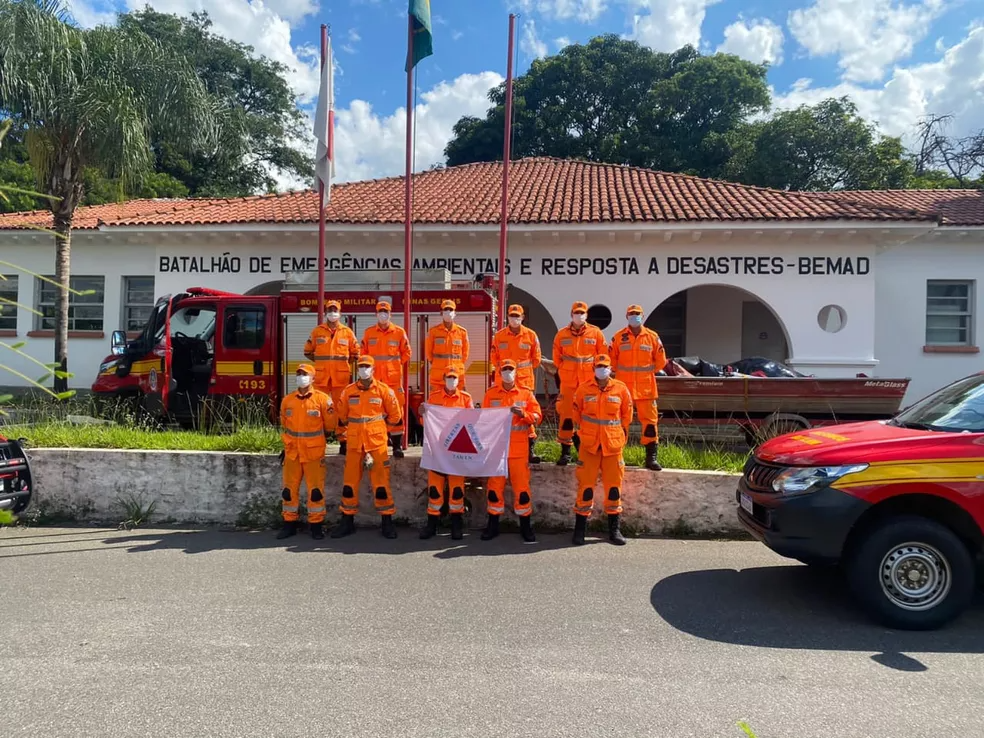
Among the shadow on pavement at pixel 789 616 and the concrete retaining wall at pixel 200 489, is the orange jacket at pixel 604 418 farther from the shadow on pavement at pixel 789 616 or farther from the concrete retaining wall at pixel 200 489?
the shadow on pavement at pixel 789 616

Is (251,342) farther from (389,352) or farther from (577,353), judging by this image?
(577,353)

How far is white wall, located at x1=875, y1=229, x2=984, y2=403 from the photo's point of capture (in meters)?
14.1

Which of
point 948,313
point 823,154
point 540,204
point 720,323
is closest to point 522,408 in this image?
point 540,204

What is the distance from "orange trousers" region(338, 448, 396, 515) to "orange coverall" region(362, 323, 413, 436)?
4.76ft

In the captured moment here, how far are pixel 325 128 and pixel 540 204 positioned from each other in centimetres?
721

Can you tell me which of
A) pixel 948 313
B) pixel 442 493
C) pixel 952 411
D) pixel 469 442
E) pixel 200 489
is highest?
pixel 948 313

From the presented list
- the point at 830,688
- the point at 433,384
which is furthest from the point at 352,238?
the point at 830,688

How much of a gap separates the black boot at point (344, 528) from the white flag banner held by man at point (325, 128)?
3.65m

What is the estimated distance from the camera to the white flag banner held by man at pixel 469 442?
6.52 metres

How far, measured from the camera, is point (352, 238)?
13977 millimetres

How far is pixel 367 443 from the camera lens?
6.54 m

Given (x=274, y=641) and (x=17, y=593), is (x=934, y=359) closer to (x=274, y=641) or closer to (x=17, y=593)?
(x=274, y=641)

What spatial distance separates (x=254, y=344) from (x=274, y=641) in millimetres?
6545

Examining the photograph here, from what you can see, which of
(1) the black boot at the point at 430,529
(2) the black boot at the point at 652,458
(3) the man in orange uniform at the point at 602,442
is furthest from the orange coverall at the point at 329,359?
(2) the black boot at the point at 652,458
